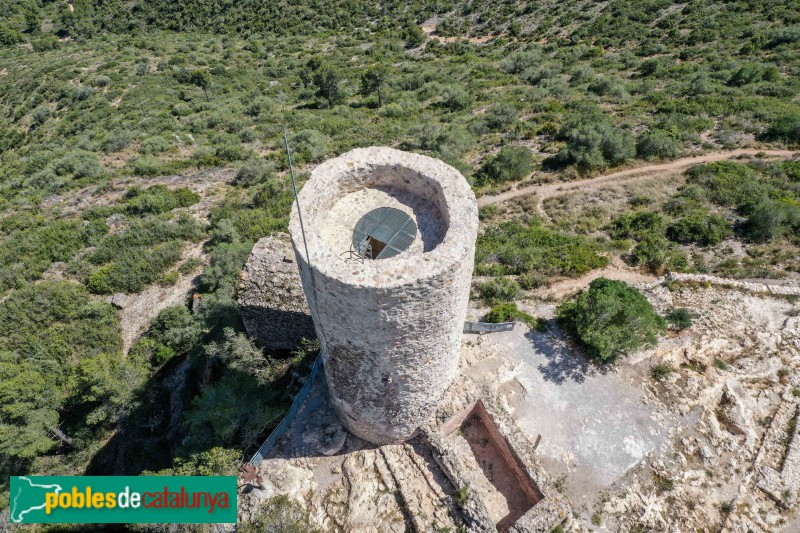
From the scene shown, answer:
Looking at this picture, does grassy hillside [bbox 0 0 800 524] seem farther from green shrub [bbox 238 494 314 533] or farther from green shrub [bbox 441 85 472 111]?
green shrub [bbox 238 494 314 533]

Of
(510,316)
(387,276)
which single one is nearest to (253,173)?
(510,316)

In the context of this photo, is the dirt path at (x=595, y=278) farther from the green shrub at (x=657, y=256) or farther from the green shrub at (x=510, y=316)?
the green shrub at (x=510, y=316)

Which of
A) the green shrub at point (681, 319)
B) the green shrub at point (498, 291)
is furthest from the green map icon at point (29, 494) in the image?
the green shrub at point (681, 319)

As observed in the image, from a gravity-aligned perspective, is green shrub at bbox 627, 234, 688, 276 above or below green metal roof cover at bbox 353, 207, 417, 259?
below

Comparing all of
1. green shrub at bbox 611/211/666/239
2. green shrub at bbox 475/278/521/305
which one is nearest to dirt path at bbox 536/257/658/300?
green shrub at bbox 475/278/521/305

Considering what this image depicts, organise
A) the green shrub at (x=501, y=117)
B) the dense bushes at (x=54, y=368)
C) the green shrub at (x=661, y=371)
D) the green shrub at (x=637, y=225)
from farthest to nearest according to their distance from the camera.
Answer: the green shrub at (x=501, y=117)
the green shrub at (x=637, y=225)
the dense bushes at (x=54, y=368)
the green shrub at (x=661, y=371)

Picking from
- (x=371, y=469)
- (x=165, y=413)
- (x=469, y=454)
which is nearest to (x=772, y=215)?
(x=469, y=454)

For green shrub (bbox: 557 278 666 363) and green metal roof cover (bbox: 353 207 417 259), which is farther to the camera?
green shrub (bbox: 557 278 666 363)
